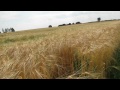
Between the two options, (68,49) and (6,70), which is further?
(68,49)

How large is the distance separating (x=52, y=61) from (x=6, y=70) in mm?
508

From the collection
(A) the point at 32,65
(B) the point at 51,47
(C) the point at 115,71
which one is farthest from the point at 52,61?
(C) the point at 115,71

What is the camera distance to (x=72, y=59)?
2193mm
